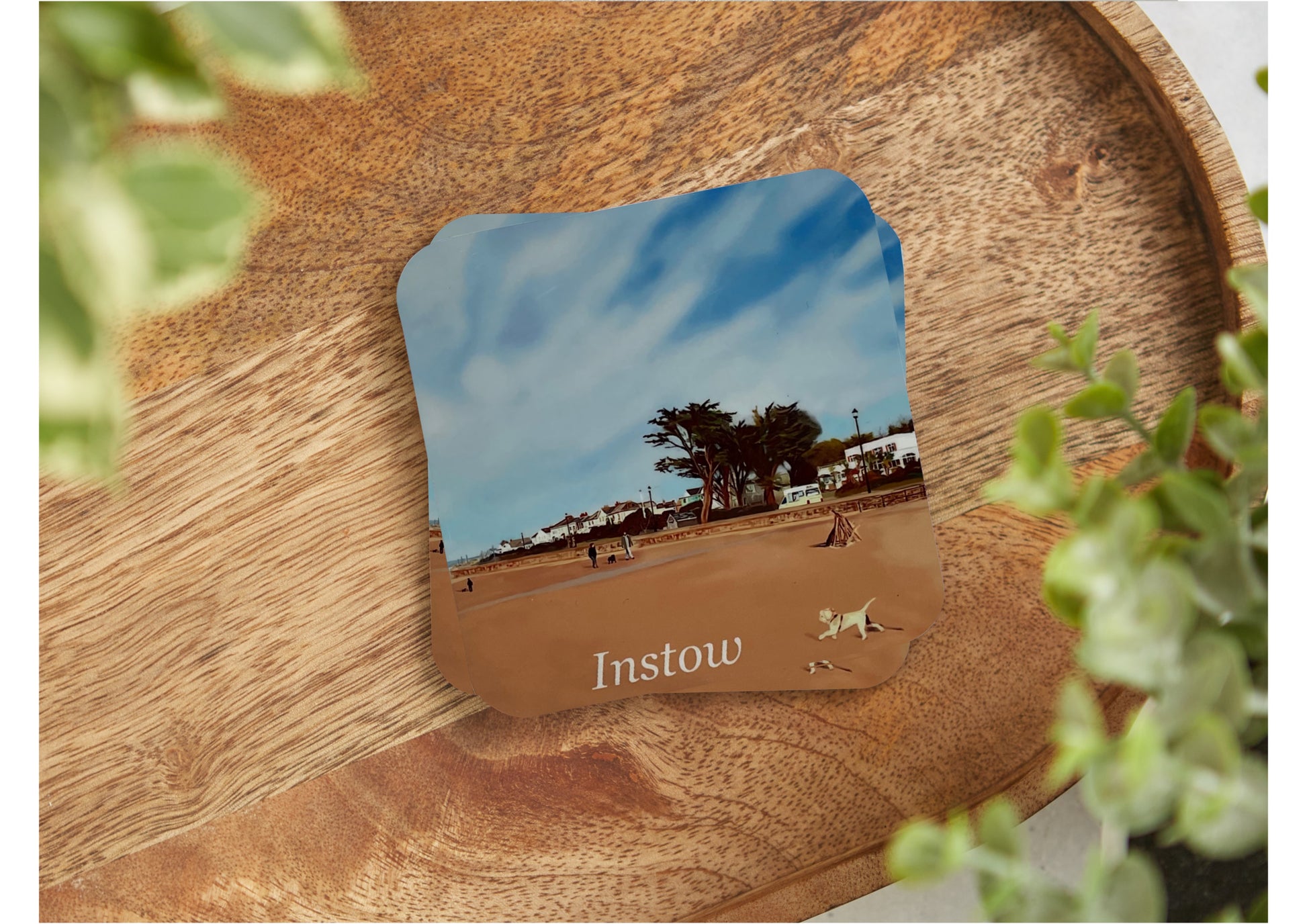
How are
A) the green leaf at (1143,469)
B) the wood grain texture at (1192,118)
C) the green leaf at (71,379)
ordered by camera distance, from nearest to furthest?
the green leaf at (71,379) < the green leaf at (1143,469) < the wood grain texture at (1192,118)

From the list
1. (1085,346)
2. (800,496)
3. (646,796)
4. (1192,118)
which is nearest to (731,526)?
(800,496)

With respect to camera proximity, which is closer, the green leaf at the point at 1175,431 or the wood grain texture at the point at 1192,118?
the green leaf at the point at 1175,431

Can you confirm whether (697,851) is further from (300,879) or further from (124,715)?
(124,715)

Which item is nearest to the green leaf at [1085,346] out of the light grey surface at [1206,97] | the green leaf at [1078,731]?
the green leaf at [1078,731]

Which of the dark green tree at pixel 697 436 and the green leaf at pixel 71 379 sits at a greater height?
the dark green tree at pixel 697 436

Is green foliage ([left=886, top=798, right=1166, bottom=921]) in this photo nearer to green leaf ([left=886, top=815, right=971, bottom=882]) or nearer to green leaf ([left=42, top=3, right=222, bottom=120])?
green leaf ([left=886, top=815, right=971, bottom=882])

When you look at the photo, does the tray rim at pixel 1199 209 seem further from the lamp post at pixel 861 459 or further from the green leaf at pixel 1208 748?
the green leaf at pixel 1208 748

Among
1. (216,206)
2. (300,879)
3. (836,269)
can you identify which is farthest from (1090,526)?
(300,879)

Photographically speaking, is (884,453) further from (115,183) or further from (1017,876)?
(115,183)

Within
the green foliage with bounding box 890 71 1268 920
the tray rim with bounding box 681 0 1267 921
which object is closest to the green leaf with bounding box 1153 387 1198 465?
the green foliage with bounding box 890 71 1268 920
